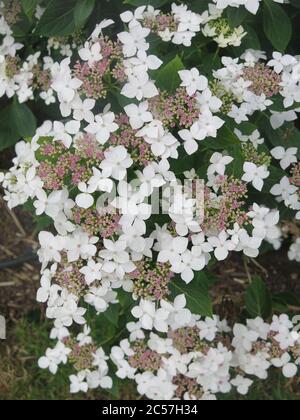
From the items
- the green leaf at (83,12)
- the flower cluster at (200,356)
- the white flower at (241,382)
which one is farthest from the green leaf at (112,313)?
the green leaf at (83,12)

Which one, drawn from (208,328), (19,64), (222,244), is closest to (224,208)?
(222,244)

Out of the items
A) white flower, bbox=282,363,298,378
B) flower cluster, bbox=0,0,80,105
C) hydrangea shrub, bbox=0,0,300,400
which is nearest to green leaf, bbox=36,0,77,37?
flower cluster, bbox=0,0,80,105

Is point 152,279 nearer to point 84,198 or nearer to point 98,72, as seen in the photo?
point 84,198

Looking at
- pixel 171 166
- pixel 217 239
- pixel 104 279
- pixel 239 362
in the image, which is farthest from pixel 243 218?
pixel 239 362

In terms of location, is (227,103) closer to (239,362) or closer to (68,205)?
(68,205)

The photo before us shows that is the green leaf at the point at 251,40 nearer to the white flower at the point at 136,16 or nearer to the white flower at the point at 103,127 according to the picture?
the white flower at the point at 136,16
